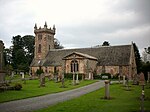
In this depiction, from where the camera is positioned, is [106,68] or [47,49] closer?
[106,68]

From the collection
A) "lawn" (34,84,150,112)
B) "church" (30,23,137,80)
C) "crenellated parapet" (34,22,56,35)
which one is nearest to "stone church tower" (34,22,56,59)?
"crenellated parapet" (34,22,56,35)

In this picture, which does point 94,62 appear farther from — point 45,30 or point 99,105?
point 99,105

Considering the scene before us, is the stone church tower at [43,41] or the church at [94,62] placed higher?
the stone church tower at [43,41]

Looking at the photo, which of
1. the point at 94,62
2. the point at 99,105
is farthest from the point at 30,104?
the point at 94,62

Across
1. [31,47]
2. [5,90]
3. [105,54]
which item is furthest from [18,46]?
[5,90]

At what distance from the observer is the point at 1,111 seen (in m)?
11.7

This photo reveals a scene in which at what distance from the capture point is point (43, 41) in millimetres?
65188

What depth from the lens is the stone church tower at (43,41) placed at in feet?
213

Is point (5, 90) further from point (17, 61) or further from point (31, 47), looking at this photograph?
point (31, 47)

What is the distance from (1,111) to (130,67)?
40.8 m

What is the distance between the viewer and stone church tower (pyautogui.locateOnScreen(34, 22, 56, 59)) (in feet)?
213

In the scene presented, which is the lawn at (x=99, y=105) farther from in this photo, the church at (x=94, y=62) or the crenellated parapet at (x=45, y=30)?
the crenellated parapet at (x=45, y=30)

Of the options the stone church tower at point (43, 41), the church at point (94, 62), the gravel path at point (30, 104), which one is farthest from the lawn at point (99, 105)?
the stone church tower at point (43, 41)

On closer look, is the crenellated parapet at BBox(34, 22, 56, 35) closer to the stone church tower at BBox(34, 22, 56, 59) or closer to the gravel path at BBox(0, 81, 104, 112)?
the stone church tower at BBox(34, 22, 56, 59)
